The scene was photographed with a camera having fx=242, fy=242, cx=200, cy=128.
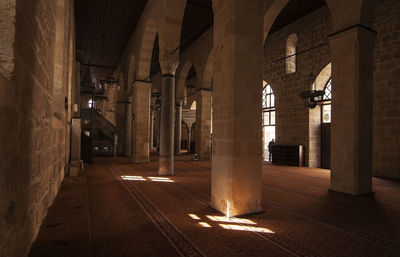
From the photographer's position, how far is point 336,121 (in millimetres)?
6152

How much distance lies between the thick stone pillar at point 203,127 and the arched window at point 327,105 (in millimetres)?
5950

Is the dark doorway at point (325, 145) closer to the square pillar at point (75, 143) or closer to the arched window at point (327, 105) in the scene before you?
the arched window at point (327, 105)

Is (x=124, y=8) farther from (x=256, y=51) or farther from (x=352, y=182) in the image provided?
(x=352, y=182)

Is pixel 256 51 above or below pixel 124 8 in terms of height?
below

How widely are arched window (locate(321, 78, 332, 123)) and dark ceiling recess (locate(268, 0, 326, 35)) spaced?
3233mm

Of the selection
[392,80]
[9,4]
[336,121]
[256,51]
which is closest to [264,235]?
[256,51]

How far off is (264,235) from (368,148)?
433 centimetres

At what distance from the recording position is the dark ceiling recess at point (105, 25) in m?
11.2

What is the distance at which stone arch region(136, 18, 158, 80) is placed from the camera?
37.8 ft

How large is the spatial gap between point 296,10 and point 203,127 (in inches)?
289

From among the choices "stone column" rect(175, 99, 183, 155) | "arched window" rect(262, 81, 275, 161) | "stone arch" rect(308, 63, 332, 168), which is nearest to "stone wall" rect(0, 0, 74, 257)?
"stone arch" rect(308, 63, 332, 168)

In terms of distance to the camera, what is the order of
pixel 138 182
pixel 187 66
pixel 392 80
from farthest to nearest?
pixel 187 66, pixel 392 80, pixel 138 182

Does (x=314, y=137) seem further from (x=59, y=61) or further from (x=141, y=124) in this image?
(x=59, y=61)

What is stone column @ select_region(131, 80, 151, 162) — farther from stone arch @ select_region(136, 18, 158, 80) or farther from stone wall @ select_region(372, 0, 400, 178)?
stone wall @ select_region(372, 0, 400, 178)
